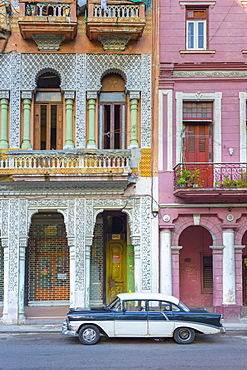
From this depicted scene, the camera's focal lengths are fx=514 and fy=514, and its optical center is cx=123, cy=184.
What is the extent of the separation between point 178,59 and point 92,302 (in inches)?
378

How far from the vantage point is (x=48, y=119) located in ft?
60.4

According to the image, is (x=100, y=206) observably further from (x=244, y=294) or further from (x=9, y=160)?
(x=244, y=294)

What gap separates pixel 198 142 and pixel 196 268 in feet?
16.8

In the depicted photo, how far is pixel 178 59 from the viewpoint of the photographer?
1805 cm

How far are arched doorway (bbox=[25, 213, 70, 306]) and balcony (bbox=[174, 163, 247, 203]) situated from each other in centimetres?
548

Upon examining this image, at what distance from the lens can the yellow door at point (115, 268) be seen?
784 inches

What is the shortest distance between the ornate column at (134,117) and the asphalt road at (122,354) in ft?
22.9

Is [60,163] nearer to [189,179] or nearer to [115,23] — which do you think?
[189,179]

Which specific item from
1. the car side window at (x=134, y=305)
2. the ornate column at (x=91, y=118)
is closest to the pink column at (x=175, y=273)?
the car side window at (x=134, y=305)

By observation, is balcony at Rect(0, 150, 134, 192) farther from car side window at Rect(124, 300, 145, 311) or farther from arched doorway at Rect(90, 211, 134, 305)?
car side window at Rect(124, 300, 145, 311)

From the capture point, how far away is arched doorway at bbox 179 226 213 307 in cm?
1989

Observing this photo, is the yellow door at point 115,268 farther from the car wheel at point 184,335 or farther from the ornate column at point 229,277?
the car wheel at point 184,335

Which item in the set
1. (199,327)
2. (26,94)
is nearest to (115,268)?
(199,327)

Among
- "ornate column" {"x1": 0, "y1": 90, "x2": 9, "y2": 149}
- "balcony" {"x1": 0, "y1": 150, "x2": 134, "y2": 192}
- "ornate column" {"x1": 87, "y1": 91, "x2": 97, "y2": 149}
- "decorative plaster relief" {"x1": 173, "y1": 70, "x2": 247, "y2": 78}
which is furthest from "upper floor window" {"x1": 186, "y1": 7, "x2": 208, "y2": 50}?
"ornate column" {"x1": 0, "y1": 90, "x2": 9, "y2": 149}
